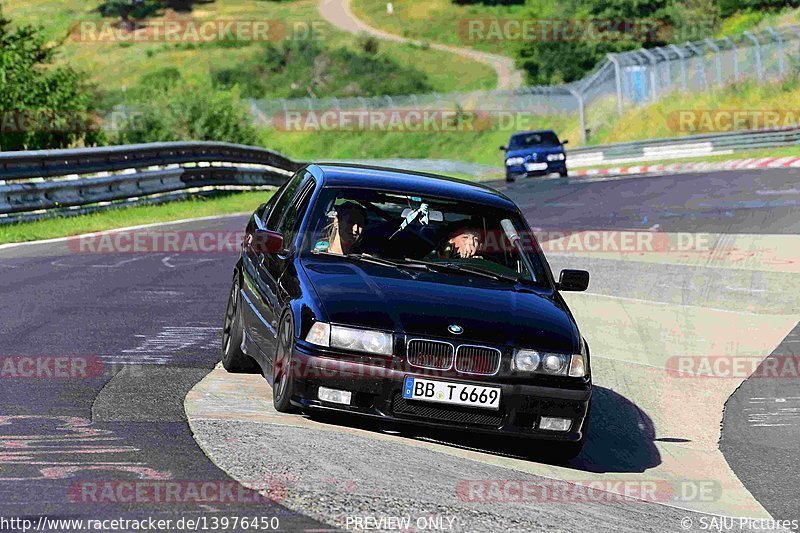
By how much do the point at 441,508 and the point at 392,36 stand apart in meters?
121

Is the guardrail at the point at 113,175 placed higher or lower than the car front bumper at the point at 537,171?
higher

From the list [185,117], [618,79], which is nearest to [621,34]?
[618,79]

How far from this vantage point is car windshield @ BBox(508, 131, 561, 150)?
38.7 m

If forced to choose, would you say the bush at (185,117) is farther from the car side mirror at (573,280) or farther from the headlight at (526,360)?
the headlight at (526,360)

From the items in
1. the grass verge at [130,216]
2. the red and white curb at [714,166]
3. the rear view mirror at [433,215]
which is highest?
the rear view mirror at [433,215]

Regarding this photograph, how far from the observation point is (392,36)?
410 ft

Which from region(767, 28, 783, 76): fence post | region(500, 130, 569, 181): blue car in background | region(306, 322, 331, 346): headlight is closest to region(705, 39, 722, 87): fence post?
region(767, 28, 783, 76): fence post

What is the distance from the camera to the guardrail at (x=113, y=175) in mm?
20016

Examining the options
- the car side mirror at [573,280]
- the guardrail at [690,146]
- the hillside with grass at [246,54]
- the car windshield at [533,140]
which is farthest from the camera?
the hillside with grass at [246,54]

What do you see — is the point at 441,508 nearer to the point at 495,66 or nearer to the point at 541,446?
the point at 541,446

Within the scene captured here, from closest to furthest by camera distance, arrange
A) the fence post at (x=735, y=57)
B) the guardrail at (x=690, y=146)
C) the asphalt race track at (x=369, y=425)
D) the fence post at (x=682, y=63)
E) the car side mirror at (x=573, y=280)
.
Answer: the asphalt race track at (x=369, y=425)
the car side mirror at (x=573, y=280)
the guardrail at (x=690, y=146)
the fence post at (x=735, y=57)
the fence post at (x=682, y=63)

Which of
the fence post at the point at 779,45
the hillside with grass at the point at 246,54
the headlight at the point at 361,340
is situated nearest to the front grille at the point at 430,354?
the headlight at the point at 361,340

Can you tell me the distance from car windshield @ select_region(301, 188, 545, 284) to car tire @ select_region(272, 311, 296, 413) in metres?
0.93

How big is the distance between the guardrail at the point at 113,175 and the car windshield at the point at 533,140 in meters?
8.99
